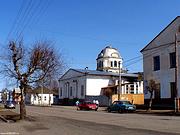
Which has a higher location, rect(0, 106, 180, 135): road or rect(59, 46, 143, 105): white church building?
rect(59, 46, 143, 105): white church building

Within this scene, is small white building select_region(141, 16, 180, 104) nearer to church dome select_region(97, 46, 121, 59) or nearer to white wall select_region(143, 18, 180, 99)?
white wall select_region(143, 18, 180, 99)

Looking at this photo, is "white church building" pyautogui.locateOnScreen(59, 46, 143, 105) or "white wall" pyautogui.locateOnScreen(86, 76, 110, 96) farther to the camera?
"white wall" pyautogui.locateOnScreen(86, 76, 110, 96)

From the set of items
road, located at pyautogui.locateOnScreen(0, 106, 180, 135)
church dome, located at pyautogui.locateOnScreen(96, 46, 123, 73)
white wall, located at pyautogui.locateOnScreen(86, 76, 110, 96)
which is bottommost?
road, located at pyautogui.locateOnScreen(0, 106, 180, 135)

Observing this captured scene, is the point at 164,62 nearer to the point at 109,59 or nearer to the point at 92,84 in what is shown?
the point at 92,84

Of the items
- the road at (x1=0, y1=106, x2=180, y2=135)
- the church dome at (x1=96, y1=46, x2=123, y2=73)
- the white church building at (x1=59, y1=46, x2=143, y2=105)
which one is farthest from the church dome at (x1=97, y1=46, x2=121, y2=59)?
the road at (x1=0, y1=106, x2=180, y2=135)

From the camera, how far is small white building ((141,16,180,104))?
52.2m

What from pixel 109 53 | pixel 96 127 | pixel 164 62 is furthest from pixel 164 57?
pixel 109 53

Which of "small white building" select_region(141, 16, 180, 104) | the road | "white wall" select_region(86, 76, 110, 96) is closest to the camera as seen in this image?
the road

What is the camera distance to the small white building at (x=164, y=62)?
52.2m

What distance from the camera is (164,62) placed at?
5422 cm

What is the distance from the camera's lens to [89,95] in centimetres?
8256

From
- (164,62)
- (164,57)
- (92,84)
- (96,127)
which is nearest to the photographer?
(96,127)

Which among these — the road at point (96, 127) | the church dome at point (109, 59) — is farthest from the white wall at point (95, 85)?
the road at point (96, 127)

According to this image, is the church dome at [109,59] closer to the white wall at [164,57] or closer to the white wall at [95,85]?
the white wall at [95,85]
